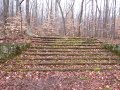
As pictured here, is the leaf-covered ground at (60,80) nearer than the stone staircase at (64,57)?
Yes

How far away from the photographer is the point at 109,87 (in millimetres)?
7395

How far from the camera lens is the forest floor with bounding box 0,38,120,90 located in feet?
24.6

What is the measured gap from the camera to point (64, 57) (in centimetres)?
1161

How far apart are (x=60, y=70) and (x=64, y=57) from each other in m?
2.25

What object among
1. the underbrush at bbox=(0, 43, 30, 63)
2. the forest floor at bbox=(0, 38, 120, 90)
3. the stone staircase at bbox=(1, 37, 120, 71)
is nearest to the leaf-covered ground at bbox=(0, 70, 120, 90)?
the forest floor at bbox=(0, 38, 120, 90)

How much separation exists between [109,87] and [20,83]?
Answer: 3.40 metres

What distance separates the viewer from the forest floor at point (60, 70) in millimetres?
7496

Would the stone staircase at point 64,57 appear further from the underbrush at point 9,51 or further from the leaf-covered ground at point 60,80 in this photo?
the leaf-covered ground at point 60,80

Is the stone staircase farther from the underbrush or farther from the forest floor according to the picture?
the underbrush

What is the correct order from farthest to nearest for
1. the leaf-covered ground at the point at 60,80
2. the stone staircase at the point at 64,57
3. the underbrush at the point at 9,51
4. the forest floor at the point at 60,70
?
the underbrush at the point at 9,51
the stone staircase at the point at 64,57
the forest floor at the point at 60,70
the leaf-covered ground at the point at 60,80

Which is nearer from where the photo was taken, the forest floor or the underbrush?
the forest floor

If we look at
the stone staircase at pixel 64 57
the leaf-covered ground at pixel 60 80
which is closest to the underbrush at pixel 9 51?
the stone staircase at pixel 64 57

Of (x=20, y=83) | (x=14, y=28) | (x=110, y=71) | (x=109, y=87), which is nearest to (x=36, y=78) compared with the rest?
(x=20, y=83)

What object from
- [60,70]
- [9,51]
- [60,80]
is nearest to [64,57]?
[60,70]
